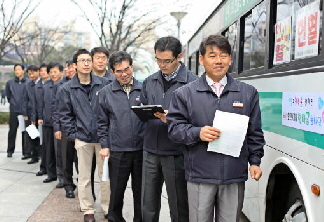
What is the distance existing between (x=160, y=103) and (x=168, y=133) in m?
0.46

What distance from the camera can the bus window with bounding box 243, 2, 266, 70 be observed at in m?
4.13

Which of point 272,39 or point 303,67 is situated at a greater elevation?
point 272,39

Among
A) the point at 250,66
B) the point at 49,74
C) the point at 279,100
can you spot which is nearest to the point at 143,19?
the point at 49,74

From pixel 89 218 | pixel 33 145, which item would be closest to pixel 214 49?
pixel 89 218

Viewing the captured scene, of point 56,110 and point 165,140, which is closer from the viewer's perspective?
point 165,140

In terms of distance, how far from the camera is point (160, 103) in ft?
12.4

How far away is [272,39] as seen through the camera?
3859 millimetres

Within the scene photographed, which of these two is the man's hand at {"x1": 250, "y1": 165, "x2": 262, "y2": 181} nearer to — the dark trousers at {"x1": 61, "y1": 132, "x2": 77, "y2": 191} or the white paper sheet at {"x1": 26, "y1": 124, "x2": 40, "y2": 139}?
the dark trousers at {"x1": 61, "y1": 132, "x2": 77, "y2": 191}

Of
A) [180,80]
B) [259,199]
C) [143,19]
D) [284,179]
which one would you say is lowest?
[259,199]

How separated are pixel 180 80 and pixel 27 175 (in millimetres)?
4902

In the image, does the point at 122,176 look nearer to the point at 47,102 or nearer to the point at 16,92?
the point at 47,102

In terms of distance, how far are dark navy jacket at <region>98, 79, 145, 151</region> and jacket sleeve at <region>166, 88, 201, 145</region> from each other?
1.21m

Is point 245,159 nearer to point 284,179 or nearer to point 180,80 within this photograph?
point 284,179

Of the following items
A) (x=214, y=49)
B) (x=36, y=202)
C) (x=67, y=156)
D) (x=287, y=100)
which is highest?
(x=214, y=49)
